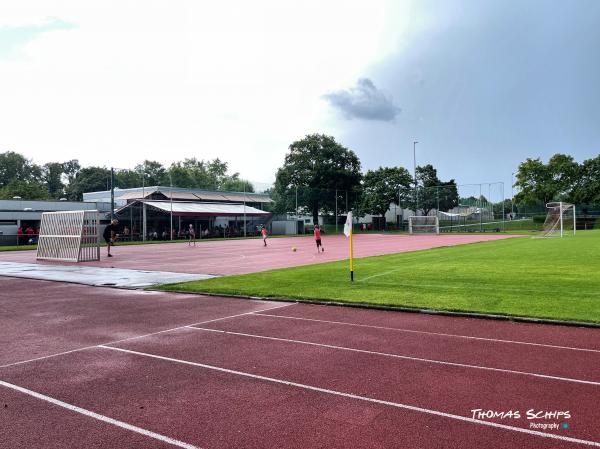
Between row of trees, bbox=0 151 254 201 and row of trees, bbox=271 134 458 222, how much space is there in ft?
28.0

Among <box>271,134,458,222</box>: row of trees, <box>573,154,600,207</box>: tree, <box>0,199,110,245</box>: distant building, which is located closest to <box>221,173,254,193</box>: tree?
<box>271,134,458,222</box>: row of trees

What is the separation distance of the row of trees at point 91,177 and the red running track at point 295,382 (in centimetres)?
6760

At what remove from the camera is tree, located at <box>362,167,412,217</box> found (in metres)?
77.0

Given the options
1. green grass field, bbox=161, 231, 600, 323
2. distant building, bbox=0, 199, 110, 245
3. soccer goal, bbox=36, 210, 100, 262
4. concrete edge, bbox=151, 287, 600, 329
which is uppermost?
distant building, bbox=0, 199, 110, 245

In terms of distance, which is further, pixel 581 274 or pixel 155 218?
pixel 155 218

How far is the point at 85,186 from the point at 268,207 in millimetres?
43295

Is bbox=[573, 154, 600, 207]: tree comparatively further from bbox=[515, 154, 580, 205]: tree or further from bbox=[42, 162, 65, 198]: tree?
bbox=[42, 162, 65, 198]: tree

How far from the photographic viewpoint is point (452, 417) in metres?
4.72

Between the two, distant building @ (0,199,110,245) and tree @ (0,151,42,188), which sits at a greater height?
tree @ (0,151,42,188)

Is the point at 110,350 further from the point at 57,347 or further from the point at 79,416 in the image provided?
the point at 79,416

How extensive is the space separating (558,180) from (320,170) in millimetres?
36667

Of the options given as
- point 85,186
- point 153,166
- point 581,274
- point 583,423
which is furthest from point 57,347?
point 153,166

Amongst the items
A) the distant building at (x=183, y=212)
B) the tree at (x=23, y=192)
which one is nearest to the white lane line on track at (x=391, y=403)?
the distant building at (x=183, y=212)

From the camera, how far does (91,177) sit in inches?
3593
